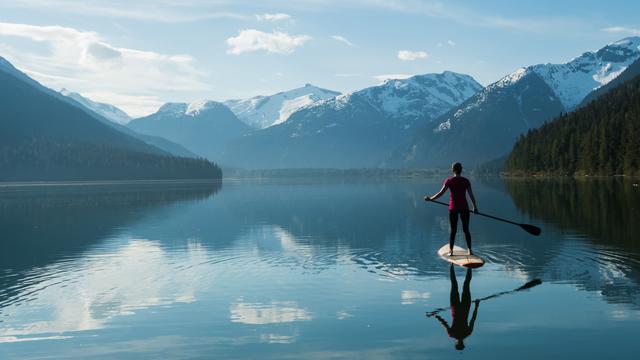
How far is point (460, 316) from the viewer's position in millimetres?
19578

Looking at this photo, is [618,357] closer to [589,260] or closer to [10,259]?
[589,260]

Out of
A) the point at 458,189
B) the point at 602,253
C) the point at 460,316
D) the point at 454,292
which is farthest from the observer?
the point at 602,253

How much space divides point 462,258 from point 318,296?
8.40m

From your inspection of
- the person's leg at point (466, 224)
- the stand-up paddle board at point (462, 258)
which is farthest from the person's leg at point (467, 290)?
the person's leg at point (466, 224)

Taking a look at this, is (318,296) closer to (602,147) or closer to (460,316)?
(460,316)

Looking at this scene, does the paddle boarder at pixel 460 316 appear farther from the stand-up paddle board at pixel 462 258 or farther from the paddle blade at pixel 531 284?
the stand-up paddle board at pixel 462 258

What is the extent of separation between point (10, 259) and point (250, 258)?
13603 mm

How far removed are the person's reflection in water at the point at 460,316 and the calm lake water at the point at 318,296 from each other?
0.39 feet

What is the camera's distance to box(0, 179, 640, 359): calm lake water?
16.9m

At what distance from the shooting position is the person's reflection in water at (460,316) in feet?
57.5

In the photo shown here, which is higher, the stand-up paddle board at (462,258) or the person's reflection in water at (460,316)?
the stand-up paddle board at (462,258)

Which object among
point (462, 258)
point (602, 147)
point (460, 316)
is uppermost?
point (602, 147)

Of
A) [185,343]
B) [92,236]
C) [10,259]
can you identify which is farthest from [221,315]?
[92,236]

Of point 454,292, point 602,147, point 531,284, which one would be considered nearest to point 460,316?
point 454,292
